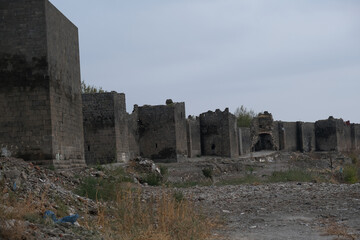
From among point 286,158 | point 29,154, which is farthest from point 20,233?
point 286,158

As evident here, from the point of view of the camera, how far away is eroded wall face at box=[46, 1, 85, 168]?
13453mm

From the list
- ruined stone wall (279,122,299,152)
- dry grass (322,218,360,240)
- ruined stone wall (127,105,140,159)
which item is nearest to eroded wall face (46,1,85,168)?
dry grass (322,218,360,240)

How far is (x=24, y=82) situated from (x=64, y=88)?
1.39 m

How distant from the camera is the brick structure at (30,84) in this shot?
512 inches

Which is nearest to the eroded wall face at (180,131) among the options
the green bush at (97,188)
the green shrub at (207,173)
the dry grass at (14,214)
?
the green shrub at (207,173)

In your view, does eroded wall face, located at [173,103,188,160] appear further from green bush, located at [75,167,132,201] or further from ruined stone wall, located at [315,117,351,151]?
ruined stone wall, located at [315,117,351,151]

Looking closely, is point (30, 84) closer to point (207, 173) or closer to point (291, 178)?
point (291, 178)

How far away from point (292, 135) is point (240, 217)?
3422 cm

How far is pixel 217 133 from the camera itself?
3194 centimetres

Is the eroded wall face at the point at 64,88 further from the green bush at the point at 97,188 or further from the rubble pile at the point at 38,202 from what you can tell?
the green bush at the point at 97,188

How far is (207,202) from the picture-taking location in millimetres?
11227

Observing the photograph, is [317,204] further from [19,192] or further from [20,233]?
[20,233]

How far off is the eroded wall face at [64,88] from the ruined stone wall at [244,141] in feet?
69.4

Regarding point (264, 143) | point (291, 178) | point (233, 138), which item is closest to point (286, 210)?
point (291, 178)
